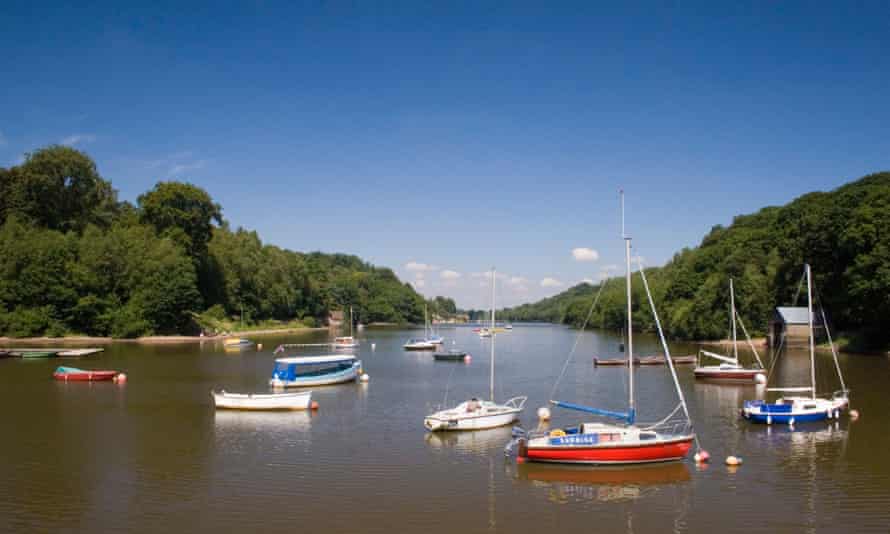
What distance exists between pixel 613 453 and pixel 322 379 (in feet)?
107

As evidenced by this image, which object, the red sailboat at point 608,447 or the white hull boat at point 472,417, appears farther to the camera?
the white hull boat at point 472,417

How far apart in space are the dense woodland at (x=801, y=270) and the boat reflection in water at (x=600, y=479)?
55.7m

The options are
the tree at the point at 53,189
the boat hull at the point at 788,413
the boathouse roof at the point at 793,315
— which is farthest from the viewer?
the tree at the point at 53,189

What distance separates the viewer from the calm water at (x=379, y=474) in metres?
22.3

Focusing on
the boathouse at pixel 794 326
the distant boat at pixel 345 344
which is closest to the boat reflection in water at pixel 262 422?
the distant boat at pixel 345 344

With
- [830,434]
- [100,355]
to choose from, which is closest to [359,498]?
[830,434]

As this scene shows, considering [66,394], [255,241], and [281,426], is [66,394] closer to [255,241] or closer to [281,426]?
[281,426]

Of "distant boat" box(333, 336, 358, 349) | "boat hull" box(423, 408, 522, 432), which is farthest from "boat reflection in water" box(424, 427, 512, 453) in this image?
"distant boat" box(333, 336, 358, 349)

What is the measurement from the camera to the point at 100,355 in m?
76.4

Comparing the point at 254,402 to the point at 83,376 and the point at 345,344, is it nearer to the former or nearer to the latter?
the point at 83,376

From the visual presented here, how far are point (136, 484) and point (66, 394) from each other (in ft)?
87.0

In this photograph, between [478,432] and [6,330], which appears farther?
[6,330]

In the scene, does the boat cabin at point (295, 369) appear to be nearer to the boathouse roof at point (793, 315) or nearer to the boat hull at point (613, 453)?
the boat hull at point (613, 453)

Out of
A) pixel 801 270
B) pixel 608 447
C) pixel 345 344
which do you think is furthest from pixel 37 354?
pixel 801 270
